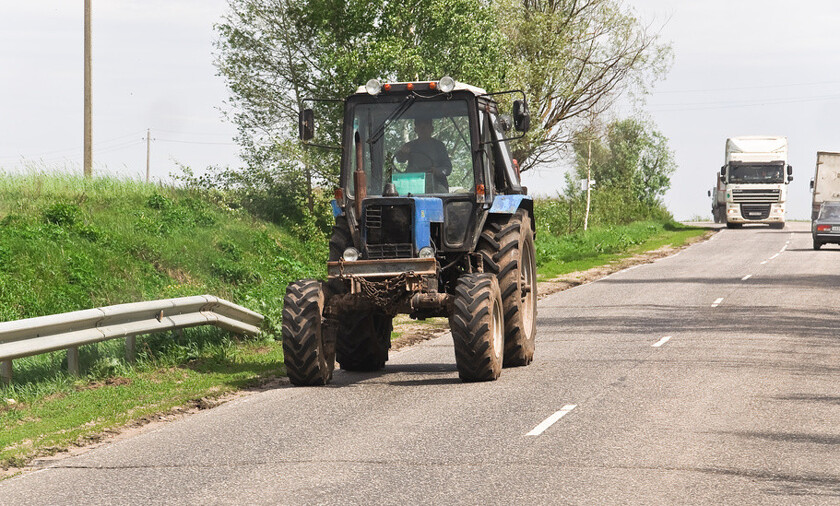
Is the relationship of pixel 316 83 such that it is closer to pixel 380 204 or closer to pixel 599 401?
pixel 380 204

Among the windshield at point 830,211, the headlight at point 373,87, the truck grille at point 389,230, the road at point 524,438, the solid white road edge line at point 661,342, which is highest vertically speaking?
the headlight at point 373,87

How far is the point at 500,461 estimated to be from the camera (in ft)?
29.3

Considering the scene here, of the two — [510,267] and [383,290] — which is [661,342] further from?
[383,290]

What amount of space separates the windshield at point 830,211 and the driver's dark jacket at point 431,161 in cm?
3424

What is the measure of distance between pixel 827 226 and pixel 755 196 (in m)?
13.5

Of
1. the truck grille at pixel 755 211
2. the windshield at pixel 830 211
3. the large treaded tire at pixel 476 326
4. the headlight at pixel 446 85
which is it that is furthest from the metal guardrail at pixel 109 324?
the truck grille at pixel 755 211

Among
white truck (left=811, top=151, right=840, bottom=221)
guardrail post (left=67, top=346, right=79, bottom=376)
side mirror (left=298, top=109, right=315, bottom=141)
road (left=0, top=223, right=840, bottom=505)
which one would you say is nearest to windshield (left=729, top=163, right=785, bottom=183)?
white truck (left=811, top=151, right=840, bottom=221)

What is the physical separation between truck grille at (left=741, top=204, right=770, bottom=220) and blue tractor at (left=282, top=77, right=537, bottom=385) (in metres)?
46.1

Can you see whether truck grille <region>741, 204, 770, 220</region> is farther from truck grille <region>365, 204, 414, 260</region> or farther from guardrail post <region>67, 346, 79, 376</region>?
guardrail post <region>67, 346, 79, 376</region>

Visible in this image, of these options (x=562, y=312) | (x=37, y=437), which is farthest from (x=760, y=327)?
(x=37, y=437)

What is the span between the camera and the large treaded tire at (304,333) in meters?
13.1

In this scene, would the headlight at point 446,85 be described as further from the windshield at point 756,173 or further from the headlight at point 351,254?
the windshield at point 756,173

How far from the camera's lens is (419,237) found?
44.5 ft

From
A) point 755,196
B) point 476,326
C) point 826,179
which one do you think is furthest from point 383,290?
point 755,196
